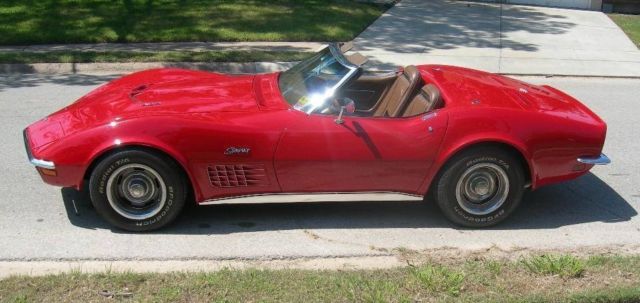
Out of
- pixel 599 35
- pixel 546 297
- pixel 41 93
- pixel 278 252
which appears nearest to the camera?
pixel 546 297

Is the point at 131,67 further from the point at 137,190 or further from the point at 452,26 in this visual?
the point at 452,26

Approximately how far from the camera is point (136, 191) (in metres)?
4.75

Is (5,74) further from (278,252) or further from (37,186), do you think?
(278,252)

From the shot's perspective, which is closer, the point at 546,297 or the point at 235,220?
the point at 546,297

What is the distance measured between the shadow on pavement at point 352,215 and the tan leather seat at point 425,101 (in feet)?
2.55

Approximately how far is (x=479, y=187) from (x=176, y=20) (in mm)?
10023

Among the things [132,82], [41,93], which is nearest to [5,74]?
[41,93]

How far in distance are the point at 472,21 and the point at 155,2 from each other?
22.6 ft

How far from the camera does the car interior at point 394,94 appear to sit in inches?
203

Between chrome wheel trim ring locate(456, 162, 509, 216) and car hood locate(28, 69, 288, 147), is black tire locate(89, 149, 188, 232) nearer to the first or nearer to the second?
car hood locate(28, 69, 288, 147)

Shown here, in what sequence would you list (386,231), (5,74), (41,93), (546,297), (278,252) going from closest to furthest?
(546,297), (278,252), (386,231), (41,93), (5,74)

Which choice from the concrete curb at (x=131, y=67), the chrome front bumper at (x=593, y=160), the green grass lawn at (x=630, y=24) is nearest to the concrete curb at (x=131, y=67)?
the concrete curb at (x=131, y=67)

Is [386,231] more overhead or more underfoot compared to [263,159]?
more underfoot

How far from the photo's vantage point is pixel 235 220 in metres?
5.18
